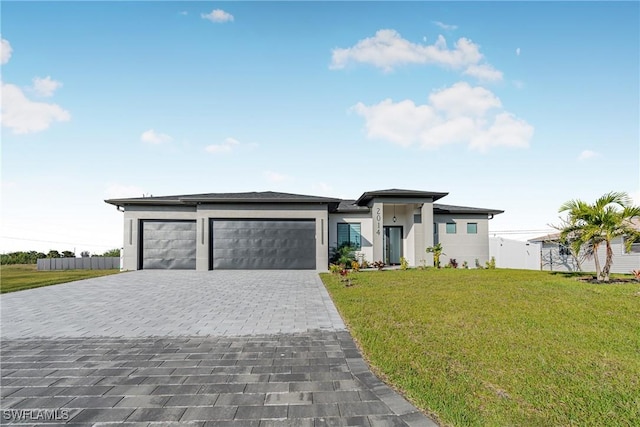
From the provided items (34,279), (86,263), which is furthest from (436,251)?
(86,263)

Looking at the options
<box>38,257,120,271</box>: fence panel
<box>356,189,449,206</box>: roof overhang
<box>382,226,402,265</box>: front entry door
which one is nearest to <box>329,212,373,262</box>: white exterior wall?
<box>356,189,449,206</box>: roof overhang

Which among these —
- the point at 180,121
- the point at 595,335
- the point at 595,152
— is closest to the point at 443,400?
the point at 595,335

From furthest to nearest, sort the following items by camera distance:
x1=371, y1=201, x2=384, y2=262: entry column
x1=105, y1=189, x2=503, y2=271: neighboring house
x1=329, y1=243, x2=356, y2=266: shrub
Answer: x1=371, y1=201, x2=384, y2=262: entry column → x1=329, y1=243, x2=356, y2=266: shrub → x1=105, y1=189, x2=503, y2=271: neighboring house

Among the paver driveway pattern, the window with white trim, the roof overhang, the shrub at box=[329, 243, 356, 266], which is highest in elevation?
the roof overhang

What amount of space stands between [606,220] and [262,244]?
14.1 m

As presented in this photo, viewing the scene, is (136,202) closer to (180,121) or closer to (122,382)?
(180,121)

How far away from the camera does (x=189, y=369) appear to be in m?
3.43

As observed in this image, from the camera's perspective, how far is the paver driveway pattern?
514cm

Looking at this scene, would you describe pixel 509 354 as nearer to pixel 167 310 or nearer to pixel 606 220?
pixel 167 310

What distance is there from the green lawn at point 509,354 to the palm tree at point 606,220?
2892 mm

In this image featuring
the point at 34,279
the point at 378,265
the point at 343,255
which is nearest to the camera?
the point at 34,279

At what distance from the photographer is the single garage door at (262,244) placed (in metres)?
15.9

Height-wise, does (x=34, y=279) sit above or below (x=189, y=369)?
below

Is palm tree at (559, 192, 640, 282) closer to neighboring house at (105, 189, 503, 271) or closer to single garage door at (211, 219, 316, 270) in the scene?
neighboring house at (105, 189, 503, 271)
